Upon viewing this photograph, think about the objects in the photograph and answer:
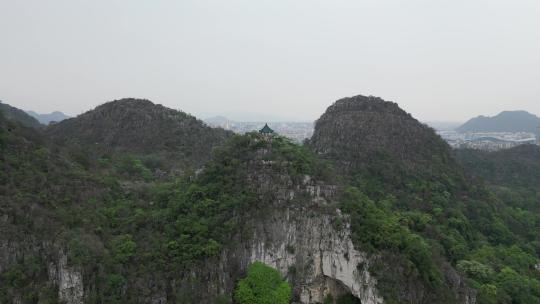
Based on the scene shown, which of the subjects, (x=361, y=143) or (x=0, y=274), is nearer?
(x=0, y=274)

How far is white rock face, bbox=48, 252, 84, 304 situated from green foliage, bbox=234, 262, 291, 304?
352 inches

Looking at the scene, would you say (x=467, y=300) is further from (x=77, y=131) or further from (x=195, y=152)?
(x=77, y=131)

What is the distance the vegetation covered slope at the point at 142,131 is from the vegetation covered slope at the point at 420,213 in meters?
17.9

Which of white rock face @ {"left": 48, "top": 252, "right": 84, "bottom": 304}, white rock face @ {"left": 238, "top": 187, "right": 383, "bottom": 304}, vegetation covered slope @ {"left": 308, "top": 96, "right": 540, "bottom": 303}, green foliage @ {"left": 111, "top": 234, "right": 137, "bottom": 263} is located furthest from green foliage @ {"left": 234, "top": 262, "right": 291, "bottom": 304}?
white rock face @ {"left": 48, "top": 252, "right": 84, "bottom": 304}

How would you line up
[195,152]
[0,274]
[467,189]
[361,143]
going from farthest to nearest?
1. [195,152]
2. [361,143]
3. [467,189]
4. [0,274]

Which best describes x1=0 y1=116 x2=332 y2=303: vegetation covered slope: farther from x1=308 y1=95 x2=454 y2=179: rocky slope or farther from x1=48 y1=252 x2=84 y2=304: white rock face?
x1=308 y1=95 x2=454 y2=179: rocky slope

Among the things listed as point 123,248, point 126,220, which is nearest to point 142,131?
point 126,220

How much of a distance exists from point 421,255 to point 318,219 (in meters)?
6.86

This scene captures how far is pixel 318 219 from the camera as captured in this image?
25.3m

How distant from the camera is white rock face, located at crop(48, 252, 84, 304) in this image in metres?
21.1

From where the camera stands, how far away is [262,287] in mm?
23078

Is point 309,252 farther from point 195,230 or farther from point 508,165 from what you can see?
point 508,165

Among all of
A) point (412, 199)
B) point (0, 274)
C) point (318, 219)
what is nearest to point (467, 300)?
point (318, 219)

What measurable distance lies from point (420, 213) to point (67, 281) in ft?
98.0
